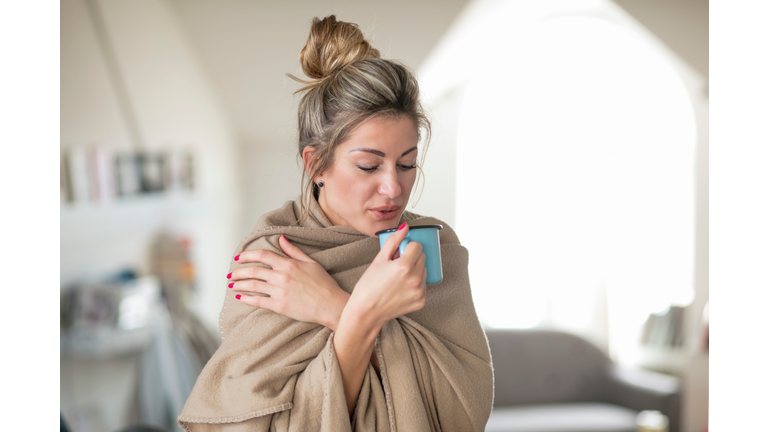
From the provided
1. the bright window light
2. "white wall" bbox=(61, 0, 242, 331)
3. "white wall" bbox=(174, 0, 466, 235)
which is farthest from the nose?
the bright window light

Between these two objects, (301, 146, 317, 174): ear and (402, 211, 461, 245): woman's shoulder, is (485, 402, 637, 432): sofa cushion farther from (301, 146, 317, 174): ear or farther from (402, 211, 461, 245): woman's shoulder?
(301, 146, 317, 174): ear

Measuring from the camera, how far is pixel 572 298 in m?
3.84

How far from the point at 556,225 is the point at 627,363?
1017 mm

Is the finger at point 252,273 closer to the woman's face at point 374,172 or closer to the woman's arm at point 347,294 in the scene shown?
the woman's arm at point 347,294

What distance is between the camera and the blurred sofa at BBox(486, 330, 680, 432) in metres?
3.01

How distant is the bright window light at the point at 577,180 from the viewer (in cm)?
365

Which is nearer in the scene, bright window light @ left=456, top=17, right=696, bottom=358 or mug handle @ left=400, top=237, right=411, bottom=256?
mug handle @ left=400, top=237, right=411, bottom=256

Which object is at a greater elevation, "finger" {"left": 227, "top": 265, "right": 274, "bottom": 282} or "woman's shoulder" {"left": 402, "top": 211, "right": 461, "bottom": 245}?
"woman's shoulder" {"left": 402, "top": 211, "right": 461, "bottom": 245}

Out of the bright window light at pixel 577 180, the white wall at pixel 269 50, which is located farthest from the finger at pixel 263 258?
the bright window light at pixel 577 180

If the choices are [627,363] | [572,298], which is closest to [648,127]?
[572,298]

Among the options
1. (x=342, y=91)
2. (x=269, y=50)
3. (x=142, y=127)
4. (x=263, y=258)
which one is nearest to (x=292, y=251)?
(x=263, y=258)

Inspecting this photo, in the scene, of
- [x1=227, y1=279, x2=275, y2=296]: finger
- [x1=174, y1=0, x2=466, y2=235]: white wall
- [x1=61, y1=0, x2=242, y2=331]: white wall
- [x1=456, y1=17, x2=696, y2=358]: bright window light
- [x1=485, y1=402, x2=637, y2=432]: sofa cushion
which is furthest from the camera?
[x1=456, y1=17, x2=696, y2=358]: bright window light
